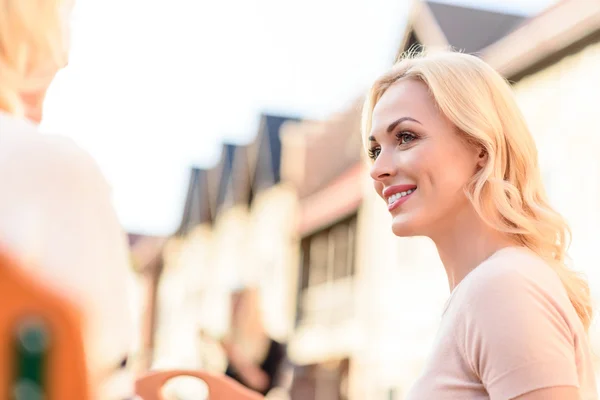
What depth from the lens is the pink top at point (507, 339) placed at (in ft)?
5.82

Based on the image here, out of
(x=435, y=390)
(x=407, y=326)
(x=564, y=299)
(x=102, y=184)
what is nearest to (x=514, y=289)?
(x=564, y=299)

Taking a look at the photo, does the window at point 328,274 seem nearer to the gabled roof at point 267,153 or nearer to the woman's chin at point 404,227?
the gabled roof at point 267,153

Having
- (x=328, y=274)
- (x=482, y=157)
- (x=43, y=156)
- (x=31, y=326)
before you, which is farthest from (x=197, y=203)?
(x=31, y=326)

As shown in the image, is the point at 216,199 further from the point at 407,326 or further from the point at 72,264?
the point at 72,264

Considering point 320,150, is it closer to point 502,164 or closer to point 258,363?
point 258,363

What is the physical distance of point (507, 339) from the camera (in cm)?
179

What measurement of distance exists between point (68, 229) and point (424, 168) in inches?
57.7

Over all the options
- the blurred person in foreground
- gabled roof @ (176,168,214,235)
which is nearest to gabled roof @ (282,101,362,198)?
gabled roof @ (176,168,214,235)

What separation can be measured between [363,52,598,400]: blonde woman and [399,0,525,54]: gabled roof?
1063 centimetres

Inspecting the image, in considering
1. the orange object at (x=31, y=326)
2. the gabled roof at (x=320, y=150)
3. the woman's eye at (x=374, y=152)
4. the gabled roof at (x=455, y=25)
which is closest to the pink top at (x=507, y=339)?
the woman's eye at (x=374, y=152)

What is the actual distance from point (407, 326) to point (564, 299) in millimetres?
11726

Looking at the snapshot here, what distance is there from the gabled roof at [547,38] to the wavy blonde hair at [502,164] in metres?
7.21

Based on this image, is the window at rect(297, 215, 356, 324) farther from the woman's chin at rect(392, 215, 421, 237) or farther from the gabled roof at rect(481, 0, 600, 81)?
the woman's chin at rect(392, 215, 421, 237)

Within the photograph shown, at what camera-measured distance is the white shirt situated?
77 centimetres
